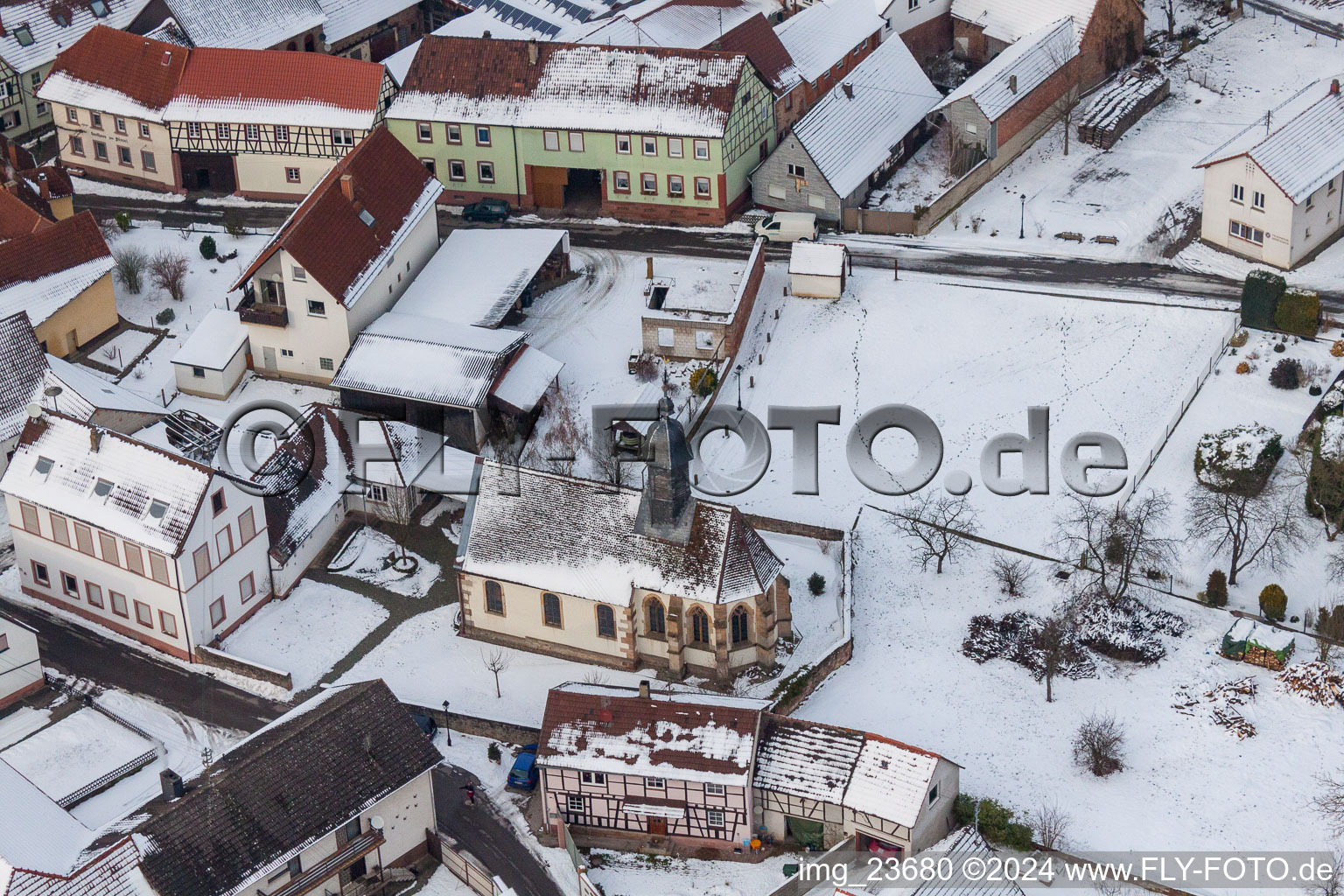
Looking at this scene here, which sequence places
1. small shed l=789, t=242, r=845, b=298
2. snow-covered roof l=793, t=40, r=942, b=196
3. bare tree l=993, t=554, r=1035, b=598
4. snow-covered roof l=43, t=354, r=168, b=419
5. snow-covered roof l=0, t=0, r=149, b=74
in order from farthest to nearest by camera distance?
snow-covered roof l=0, t=0, r=149, b=74 < snow-covered roof l=793, t=40, r=942, b=196 < small shed l=789, t=242, r=845, b=298 < snow-covered roof l=43, t=354, r=168, b=419 < bare tree l=993, t=554, r=1035, b=598

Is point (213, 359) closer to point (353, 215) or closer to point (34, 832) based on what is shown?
point (353, 215)

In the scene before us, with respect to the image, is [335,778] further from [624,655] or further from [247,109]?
[247,109]

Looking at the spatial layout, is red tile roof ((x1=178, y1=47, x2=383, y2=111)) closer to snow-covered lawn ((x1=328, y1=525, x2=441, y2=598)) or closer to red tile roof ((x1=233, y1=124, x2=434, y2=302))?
red tile roof ((x1=233, y1=124, x2=434, y2=302))

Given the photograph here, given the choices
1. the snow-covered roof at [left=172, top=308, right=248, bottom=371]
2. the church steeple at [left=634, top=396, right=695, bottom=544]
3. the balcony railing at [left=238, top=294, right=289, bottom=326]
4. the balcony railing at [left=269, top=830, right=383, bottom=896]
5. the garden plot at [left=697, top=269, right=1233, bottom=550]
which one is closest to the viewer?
the balcony railing at [left=269, top=830, right=383, bottom=896]

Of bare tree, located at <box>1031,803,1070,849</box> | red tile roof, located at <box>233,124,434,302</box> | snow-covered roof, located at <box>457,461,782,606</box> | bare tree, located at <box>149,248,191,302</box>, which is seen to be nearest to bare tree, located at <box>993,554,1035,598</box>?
snow-covered roof, located at <box>457,461,782,606</box>

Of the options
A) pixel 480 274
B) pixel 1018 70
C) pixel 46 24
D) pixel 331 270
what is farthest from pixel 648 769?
pixel 46 24

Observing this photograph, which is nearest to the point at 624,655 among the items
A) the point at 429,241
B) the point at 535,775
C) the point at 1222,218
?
the point at 535,775

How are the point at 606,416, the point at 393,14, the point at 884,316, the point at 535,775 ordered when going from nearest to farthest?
the point at 535,775 → the point at 606,416 → the point at 884,316 → the point at 393,14
